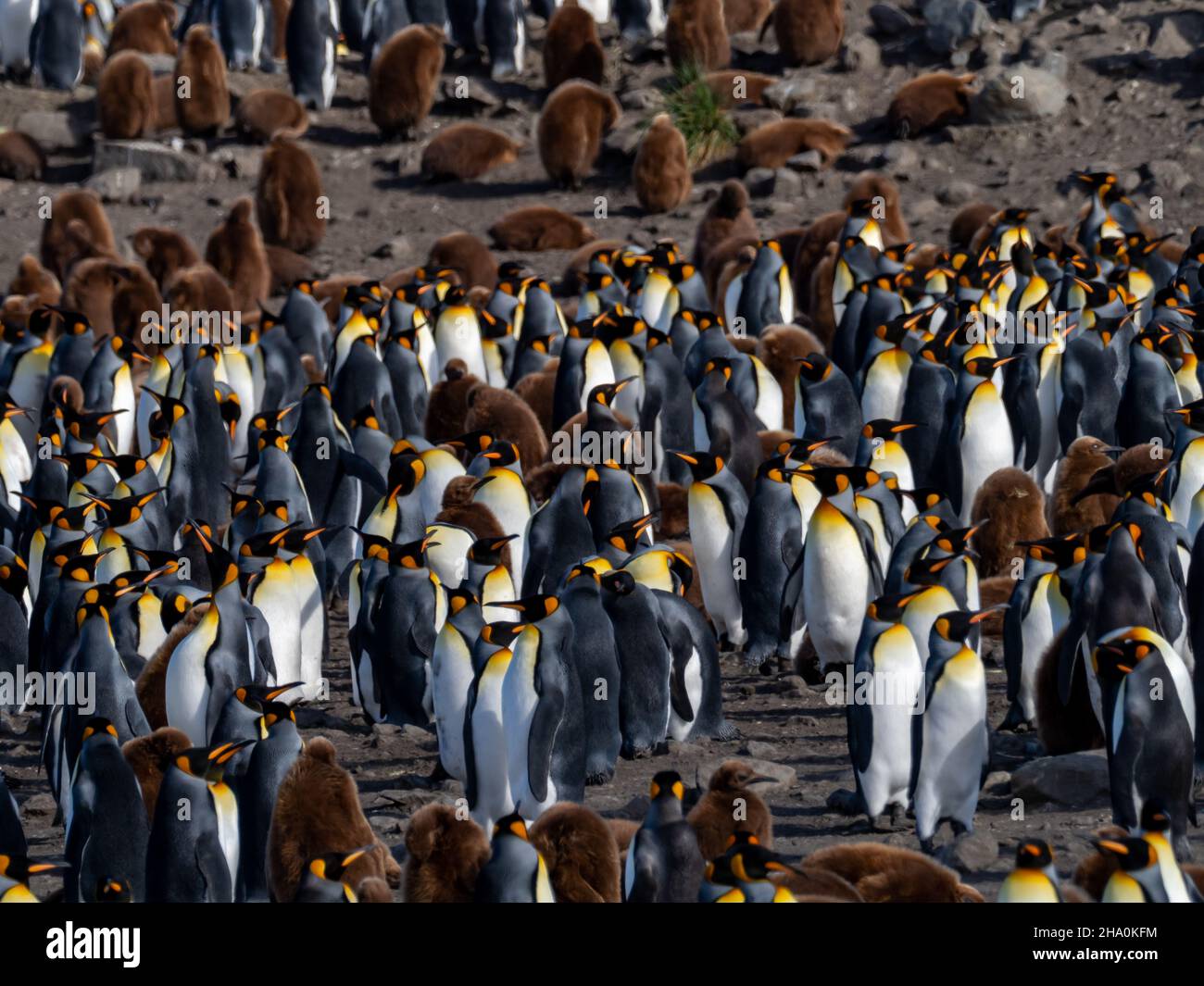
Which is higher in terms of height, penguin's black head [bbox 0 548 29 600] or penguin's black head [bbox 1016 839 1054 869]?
penguin's black head [bbox 0 548 29 600]

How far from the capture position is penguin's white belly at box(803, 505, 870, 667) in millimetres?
7957

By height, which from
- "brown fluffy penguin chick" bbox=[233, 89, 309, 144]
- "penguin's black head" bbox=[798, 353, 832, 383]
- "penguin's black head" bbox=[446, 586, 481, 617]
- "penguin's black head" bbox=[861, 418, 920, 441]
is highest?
"brown fluffy penguin chick" bbox=[233, 89, 309, 144]

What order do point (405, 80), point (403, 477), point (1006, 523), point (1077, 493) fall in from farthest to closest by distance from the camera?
1. point (405, 80)
2. point (403, 477)
3. point (1077, 493)
4. point (1006, 523)

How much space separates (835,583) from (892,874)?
278 cm

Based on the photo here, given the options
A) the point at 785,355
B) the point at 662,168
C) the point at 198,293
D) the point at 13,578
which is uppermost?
the point at 662,168

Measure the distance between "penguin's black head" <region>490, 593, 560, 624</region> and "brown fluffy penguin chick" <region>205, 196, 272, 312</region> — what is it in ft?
27.2

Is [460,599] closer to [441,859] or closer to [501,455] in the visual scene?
[441,859]

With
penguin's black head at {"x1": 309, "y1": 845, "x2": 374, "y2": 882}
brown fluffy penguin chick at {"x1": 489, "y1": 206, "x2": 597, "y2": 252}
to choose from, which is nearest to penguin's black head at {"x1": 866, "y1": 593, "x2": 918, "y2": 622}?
penguin's black head at {"x1": 309, "y1": 845, "x2": 374, "y2": 882}

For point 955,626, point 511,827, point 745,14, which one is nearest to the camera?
→ point 511,827

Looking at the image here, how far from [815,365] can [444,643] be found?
12.6 ft

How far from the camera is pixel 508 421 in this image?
1037cm

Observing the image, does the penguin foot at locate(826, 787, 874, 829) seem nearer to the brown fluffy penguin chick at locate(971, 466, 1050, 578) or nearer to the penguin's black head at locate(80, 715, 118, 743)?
the brown fluffy penguin chick at locate(971, 466, 1050, 578)

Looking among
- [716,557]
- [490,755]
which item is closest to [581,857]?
[490,755]
